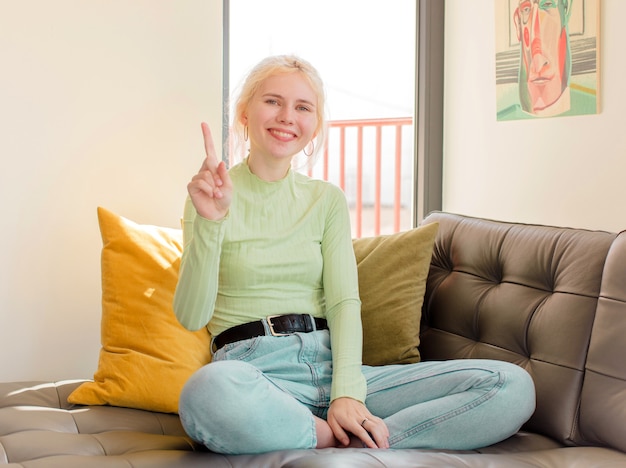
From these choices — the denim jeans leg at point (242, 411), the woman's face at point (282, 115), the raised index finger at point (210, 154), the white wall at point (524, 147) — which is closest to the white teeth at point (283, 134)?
the woman's face at point (282, 115)

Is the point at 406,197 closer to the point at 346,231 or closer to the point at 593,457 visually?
the point at 346,231

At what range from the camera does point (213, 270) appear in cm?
176

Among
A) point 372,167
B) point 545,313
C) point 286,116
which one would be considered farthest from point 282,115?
point 372,167

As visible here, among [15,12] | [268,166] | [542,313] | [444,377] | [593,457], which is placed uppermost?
[15,12]

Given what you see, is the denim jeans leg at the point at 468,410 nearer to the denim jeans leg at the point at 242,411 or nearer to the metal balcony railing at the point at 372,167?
the denim jeans leg at the point at 242,411

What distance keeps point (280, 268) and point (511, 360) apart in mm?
576

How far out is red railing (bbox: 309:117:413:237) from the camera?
4.77m

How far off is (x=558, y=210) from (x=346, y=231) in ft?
3.06

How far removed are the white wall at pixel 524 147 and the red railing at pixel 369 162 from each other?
1.55 meters

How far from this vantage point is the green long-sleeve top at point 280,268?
1790 mm

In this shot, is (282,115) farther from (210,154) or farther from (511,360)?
(511,360)

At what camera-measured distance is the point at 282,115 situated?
191cm

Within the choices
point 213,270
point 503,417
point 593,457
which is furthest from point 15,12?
point 593,457

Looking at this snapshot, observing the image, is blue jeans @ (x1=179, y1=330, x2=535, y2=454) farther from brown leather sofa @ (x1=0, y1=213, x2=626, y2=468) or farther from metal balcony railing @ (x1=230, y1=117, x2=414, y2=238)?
metal balcony railing @ (x1=230, y1=117, x2=414, y2=238)
